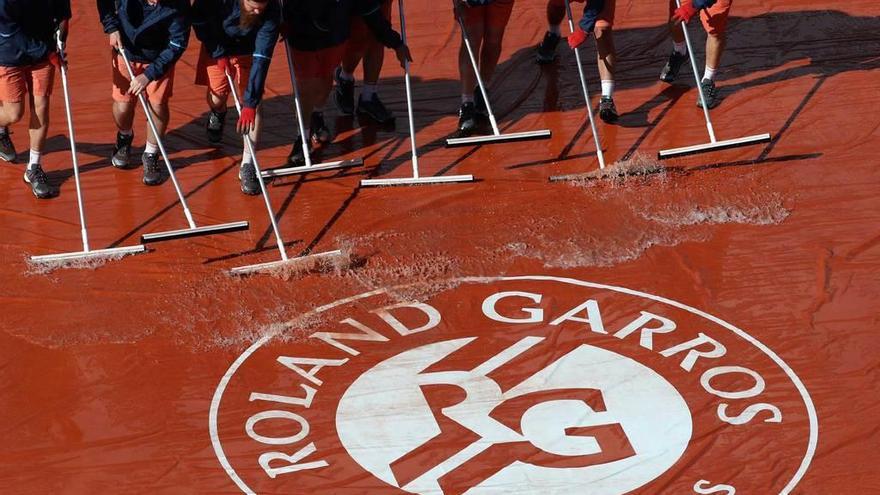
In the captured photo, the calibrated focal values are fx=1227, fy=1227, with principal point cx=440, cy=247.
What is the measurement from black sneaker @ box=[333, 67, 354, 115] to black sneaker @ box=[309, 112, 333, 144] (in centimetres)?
52

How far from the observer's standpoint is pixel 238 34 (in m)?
9.98

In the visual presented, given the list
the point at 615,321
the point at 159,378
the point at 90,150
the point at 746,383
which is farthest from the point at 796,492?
the point at 90,150

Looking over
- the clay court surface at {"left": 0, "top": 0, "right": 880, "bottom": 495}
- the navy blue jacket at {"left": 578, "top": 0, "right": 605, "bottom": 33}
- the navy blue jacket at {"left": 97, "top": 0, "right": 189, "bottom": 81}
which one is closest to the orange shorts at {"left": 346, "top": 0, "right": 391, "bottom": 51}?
the clay court surface at {"left": 0, "top": 0, "right": 880, "bottom": 495}

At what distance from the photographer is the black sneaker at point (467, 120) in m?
11.3

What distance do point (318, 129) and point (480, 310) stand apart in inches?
125

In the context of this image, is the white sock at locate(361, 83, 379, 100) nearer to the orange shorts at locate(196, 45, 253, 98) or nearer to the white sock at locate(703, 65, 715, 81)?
the orange shorts at locate(196, 45, 253, 98)

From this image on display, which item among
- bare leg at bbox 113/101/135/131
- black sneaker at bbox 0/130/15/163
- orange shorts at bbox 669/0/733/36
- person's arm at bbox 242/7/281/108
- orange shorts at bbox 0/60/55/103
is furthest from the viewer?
orange shorts at bbox 669/0/733/36

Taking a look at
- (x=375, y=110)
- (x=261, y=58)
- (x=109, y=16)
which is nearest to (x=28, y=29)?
(x=109, y=16)

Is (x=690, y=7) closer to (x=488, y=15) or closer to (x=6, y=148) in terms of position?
(x=488, y=15)

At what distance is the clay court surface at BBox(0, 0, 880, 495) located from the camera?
732cm

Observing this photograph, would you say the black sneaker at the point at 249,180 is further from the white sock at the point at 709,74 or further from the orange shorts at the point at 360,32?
the white sock at the point at 709,74

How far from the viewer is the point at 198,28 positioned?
10000mm

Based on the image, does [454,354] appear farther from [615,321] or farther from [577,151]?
[577,151]

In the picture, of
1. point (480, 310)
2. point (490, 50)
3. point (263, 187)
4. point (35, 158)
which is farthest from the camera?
point (490, 50)
